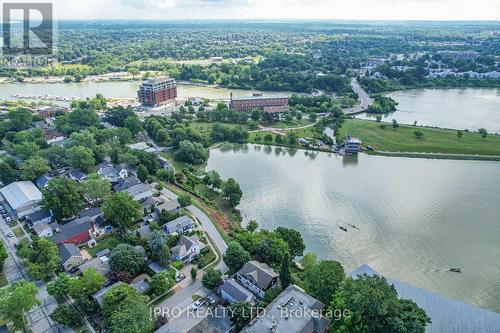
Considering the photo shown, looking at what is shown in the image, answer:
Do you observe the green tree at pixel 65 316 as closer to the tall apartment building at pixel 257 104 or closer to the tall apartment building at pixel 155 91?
the tall apartment building at pixel 257 104

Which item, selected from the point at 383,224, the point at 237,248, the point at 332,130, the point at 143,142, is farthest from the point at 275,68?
the point at 237,248

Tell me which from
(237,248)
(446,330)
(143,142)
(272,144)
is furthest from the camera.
A: (272,144)

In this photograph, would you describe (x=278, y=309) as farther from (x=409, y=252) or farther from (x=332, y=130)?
(x=332, y=130)

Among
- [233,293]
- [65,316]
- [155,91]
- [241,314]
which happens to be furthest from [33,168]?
[155,91]

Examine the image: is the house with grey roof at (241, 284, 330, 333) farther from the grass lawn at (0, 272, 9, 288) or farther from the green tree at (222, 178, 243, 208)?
the grass lawn at (0, 272, 9, 288)

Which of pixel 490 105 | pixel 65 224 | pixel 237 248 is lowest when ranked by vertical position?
pixel 65 224

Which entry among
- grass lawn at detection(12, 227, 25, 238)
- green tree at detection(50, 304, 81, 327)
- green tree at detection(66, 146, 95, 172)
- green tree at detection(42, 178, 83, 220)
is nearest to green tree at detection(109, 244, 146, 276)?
→ green tree at detection(50, 304, 81, 327)
